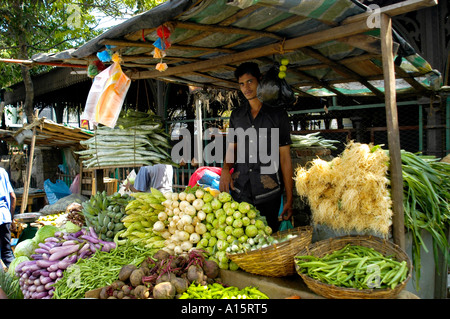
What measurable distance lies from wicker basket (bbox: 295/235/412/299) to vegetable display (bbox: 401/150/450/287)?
0.43m

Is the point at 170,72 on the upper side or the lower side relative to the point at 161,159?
upper

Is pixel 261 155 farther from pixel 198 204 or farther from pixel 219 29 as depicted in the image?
pixel 219 29

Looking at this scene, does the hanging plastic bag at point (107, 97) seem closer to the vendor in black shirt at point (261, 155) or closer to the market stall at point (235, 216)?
the market stall at point (235, 216)

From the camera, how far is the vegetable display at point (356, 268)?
1983 millimetres

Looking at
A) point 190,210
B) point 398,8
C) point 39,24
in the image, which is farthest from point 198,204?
point 39,24

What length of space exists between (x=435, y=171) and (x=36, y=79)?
11.2 metres

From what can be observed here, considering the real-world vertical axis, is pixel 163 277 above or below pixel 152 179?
below

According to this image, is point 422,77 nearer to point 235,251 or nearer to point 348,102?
point 348,102

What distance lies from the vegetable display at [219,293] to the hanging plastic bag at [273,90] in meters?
1.82

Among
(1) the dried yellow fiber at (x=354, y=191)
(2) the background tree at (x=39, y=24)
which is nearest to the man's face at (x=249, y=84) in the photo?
(1) the dried yellow fiber at (x=354, y=191)

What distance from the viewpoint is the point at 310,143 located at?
3.77m

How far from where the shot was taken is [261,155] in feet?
11.0

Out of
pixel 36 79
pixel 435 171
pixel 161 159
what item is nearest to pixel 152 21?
pixel 435 171

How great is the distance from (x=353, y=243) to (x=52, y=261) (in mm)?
2954
